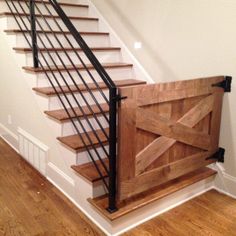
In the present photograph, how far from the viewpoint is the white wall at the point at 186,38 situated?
2.58m

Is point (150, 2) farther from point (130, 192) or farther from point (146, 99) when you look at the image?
point (130, 192)

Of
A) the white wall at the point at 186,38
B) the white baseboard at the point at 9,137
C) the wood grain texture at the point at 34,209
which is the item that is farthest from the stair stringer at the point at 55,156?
the white wall at the point at 186,38

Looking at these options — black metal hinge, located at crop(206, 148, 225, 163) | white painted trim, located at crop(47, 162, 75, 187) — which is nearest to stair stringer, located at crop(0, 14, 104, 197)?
white painted trim, located at crop(47, 162, 75, 187)

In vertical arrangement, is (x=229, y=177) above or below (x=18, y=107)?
below

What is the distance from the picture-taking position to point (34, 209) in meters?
2.43

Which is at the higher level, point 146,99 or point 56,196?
point 146,99

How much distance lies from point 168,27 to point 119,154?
1694mm

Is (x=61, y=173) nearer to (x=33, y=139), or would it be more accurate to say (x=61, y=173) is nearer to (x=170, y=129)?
(x=33, y=139)

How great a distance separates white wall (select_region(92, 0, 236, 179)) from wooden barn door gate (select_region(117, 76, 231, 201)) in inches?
5.6

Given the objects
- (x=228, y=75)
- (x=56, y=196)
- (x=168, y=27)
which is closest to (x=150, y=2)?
(x=168, y=27)

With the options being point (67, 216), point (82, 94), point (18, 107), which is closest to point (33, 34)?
point (82, 94)

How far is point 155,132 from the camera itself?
2.19 m

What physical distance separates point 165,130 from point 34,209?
48.8 inches

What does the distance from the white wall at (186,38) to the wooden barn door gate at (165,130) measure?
5.6 inches
